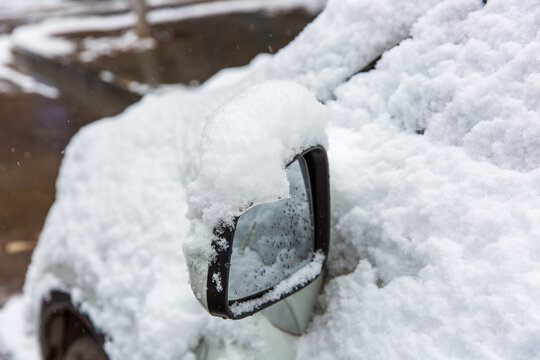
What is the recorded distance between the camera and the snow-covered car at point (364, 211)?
3.57 ft

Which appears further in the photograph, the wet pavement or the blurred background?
the blurred background

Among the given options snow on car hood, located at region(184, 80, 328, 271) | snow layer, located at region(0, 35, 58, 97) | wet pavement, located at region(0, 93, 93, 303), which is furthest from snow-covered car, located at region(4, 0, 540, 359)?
snow layer, located at region(0, 35, 58, 97)

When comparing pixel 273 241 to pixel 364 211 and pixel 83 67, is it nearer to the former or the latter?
pixel 364 211

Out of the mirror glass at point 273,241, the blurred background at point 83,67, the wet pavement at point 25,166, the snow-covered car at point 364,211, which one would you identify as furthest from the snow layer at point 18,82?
the mirror glass at point 273,241

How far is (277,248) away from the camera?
1.35 metres

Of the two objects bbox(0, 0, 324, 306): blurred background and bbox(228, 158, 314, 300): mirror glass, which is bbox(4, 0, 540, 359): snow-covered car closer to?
bbox(228, 158, 314, 300): mirror glass

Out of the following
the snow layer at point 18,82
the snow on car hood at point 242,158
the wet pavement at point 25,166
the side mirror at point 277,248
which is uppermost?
the snow on car hood at point 242,158

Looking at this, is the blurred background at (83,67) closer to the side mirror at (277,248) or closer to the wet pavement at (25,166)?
the wet pavement at (25,166)

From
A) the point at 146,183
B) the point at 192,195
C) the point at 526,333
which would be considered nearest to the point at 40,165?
the point at 146,183

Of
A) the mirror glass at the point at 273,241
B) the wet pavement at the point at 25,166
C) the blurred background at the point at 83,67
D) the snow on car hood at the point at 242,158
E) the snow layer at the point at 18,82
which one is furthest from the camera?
the snow layer at the point at 18,82

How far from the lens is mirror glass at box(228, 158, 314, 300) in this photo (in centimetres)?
125

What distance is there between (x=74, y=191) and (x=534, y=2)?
209 cm

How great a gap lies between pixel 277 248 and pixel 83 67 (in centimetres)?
832

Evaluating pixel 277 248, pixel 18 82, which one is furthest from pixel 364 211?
pixel 18 82
